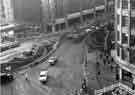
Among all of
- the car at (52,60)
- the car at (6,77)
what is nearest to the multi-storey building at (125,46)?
the car at (52,60)

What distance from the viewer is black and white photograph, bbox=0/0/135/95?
21.1 m

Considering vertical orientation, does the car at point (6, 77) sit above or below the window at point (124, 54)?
below

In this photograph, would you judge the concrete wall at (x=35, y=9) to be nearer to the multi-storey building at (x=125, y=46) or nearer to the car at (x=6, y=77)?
the car at (x=6, y=77)

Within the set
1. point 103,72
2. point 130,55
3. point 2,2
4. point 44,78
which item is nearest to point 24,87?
Answer: point 44,78

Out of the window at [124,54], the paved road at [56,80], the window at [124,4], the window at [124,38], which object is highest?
the window at [124,4]

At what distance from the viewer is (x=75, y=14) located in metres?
41.2

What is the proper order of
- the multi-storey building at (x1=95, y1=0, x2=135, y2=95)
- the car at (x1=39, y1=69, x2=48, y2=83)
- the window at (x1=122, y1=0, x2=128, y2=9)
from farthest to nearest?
1. the car at (x1=39, y1=69, x2=48, y2=83)
2. the window at (x1=122, y1=0, x2=128, y2=9)
3. the multi-storey building at (x1=95, y1=0, x2=135, y2=95)

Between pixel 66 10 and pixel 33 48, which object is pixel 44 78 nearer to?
pixel 33 48

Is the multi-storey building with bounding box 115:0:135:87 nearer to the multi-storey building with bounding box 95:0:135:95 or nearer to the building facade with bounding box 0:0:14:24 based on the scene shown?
the multi-storey building with bounding box 95:0:135:95

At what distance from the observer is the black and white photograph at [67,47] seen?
21109 mm

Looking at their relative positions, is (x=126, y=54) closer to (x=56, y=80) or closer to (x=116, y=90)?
(x=116, y=90)

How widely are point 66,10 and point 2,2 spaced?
9.90 meters

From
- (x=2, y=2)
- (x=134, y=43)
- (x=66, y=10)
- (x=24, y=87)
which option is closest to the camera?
(x=134, y=43)

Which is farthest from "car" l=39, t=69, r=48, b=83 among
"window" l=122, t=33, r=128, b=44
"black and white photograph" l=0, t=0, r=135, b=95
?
"window" l=122, t=33, r=128, b=44
